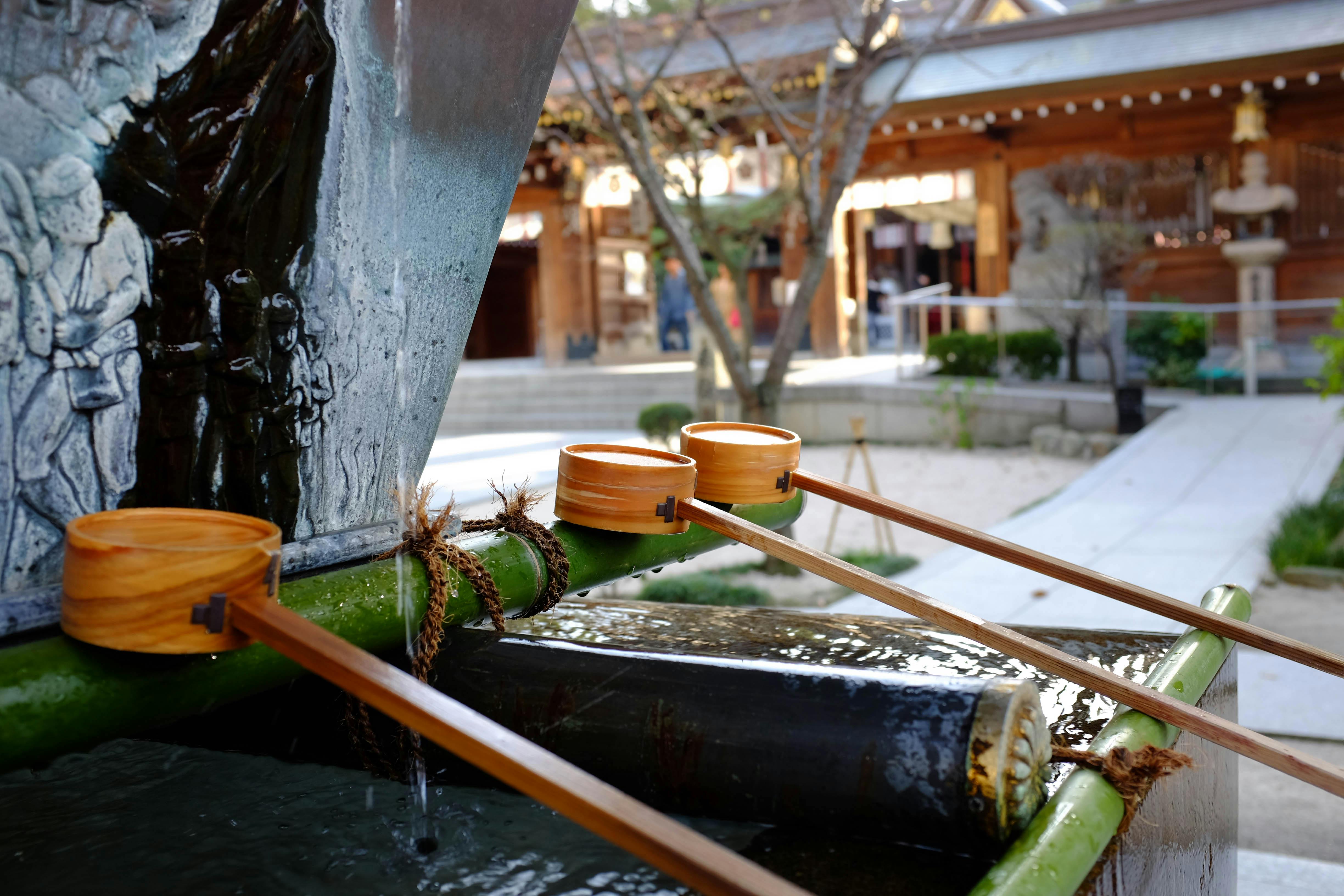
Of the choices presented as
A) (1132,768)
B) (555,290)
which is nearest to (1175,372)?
(555,290)

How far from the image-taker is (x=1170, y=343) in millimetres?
10805

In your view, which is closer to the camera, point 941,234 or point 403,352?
point 403,352

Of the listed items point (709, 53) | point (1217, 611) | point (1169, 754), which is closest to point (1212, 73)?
point (709, 53)

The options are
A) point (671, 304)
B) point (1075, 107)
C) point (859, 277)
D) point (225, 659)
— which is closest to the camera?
point (225, 659)

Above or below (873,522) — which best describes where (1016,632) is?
above

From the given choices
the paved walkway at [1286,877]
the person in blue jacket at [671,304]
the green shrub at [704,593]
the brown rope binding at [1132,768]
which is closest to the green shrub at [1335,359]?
the green shrub at [704,593]

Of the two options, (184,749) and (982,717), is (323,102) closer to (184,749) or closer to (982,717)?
(184,749)

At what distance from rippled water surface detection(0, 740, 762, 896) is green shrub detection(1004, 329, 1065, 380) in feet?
34.2

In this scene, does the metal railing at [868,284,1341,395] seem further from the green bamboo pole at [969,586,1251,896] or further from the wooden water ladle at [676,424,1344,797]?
the green bamboo pole at [969,586,1251,896]

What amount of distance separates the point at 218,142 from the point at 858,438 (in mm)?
5481

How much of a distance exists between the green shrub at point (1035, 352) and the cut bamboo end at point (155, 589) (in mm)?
10768

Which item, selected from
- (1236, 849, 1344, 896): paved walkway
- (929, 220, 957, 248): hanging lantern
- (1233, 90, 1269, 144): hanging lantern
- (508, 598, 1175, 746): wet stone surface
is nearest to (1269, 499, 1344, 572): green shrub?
(1236, 849, 1344, 896): paved walkway

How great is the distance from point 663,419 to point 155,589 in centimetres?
692

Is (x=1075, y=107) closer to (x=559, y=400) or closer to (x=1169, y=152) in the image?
(x=1169, y=152)
